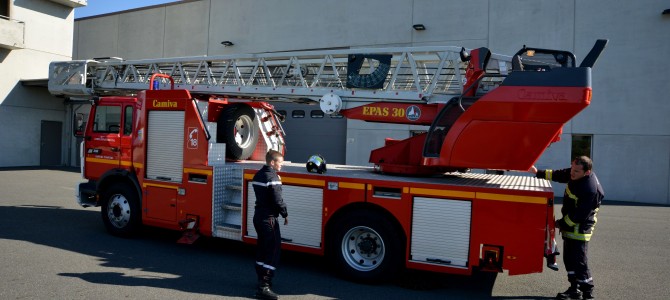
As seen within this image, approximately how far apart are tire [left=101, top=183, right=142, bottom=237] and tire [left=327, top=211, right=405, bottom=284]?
3.62 metres

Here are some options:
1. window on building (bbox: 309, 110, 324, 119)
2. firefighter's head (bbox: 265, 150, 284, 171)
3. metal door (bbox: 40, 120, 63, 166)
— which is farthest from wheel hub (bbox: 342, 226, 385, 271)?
metal door (bbox: 40, 120, 63, 166)

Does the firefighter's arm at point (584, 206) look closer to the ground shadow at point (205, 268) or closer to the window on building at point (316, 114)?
the ground shadow at point (205, 268)

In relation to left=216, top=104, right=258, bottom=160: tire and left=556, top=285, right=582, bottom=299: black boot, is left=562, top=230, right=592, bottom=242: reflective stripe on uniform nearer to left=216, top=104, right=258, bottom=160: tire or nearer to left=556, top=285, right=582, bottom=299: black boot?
left=556, top=285, right=582, bottom=299: black boot

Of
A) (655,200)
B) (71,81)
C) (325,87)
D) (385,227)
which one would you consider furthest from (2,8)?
(655,200)

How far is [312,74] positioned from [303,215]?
7.84 ft

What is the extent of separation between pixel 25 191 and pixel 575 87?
14.1m

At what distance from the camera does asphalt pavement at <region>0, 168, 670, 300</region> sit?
559cm

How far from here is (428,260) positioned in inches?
231

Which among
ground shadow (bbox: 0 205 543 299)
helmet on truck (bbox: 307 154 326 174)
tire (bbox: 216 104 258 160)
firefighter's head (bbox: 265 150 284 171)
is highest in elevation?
tire (bbox: 216 104 258 160)

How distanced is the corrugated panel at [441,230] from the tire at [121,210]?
4708mm

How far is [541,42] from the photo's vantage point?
57.9 ft

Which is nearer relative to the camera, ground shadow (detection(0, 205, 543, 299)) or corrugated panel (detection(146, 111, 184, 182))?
ground shadow (detection(0, 205, 543, 299))

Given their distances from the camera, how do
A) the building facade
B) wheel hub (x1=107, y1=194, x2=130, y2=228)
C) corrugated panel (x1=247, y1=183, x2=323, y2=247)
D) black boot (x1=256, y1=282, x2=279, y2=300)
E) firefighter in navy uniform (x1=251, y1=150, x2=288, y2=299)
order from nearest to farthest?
black boot (x1=256, y1=282, x2=279, y2=300) < firefighter in navy uniform (x1=251, y1=150, x2=288, y2=299) < corrugated panel (x1=247, y1=183, x2=323, y2=247) < wheel hub (x1=107, y1=194, x2=130, y2=228) < the building facade

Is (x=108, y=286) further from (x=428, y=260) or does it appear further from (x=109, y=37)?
(x=109, y=37)
